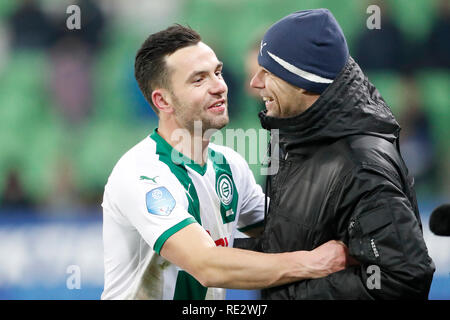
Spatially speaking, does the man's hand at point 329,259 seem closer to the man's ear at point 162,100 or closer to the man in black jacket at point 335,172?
the man in black jacket at point 335,172

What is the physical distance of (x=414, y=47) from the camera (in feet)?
18.1

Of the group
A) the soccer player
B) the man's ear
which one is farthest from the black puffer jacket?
the man's ear

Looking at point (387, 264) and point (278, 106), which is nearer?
point (387, 264)

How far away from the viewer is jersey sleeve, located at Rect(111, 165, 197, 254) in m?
2.10

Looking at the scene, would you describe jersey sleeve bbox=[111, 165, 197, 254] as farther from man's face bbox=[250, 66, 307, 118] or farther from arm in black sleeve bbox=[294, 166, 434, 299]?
arm in black sleeve bbox=[294, 166, 434, 299]

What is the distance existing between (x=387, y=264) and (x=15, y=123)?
457cm

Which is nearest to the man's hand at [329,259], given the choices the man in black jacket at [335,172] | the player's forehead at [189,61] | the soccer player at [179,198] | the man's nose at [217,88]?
the man in black jacket at [335,172]

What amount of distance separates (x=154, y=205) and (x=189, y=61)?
67 centimetres

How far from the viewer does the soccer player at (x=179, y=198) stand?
2.04 metres

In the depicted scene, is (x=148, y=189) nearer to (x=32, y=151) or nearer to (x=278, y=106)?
(x=278, y=106)

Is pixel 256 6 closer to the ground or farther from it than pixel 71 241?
farther from it

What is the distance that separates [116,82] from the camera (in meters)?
5.45

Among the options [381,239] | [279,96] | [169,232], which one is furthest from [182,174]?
[381,239]

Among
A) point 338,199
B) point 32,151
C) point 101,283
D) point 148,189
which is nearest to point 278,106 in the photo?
point 338,199
